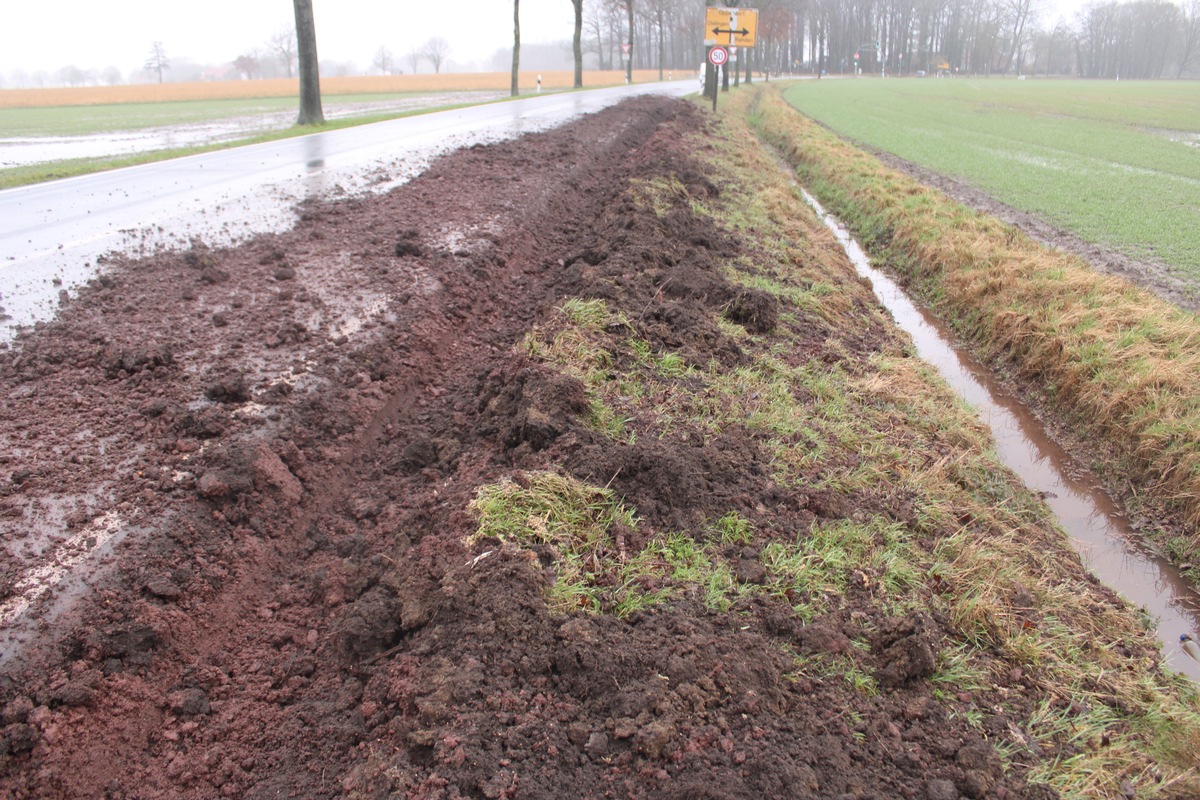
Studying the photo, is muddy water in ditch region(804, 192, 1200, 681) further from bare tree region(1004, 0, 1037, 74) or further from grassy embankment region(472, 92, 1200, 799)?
bare tree region(1004, 0, 1037, 74)

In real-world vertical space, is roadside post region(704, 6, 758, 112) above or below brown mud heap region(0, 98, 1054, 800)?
above

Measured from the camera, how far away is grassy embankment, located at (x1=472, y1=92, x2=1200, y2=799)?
2.90 metres

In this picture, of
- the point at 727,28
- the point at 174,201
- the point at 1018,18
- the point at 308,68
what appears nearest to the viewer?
the point at 174,201

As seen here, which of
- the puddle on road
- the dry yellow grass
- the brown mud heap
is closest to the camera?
the brown mud heap

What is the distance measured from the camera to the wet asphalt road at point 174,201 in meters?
Answer: 6.27

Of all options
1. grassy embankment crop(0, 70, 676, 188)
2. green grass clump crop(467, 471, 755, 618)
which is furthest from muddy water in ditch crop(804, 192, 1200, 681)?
grassy embankment crop(0, 70, 676, 188)

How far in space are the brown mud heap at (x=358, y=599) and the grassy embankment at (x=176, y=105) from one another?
8552 mm

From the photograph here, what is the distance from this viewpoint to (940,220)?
35.7ft

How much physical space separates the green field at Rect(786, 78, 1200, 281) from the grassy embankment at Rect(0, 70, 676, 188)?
49.6ft

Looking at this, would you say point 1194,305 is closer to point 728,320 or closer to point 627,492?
point 728,320

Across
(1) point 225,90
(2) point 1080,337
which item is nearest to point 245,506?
(2) point 1080,337

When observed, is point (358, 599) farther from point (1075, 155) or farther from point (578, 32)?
point (578, 32)

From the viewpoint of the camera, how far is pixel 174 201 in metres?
8.77

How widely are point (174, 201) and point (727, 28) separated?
2137 cm
